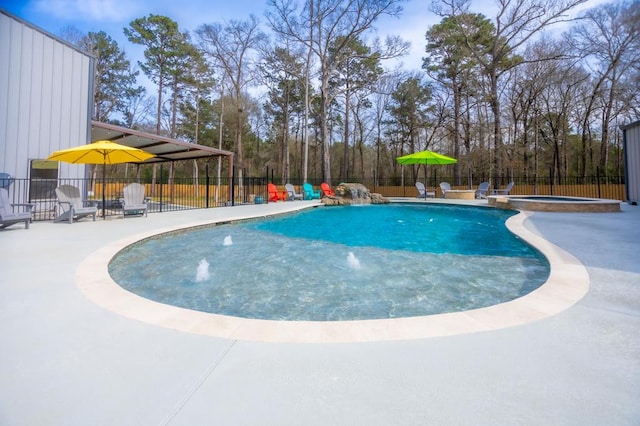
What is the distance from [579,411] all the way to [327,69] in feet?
69.3

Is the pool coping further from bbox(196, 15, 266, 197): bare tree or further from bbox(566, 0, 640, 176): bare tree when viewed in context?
bbox(566, 0, 640, 176): bare tree

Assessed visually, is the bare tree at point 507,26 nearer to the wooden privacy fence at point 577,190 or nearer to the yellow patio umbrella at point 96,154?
the wooden privacy fence at point 577,190

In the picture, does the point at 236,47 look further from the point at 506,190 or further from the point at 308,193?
the point at 506,190

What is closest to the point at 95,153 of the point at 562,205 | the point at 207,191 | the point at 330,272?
the point at 207,191

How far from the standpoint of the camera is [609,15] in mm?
16094

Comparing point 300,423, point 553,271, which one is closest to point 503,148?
point 553,271

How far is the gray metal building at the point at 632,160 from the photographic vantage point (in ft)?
32.7

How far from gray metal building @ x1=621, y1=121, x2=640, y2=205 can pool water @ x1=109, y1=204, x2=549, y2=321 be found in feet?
23.6

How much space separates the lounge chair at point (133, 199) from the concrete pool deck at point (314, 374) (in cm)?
702

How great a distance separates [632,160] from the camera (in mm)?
10219

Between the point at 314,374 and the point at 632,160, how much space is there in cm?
1366

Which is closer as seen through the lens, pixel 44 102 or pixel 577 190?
pixel 44 102

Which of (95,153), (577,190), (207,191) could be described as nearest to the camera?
(95,153)

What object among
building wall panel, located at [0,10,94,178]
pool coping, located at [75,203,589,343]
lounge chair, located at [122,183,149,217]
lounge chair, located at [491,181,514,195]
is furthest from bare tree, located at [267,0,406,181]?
pool coping, located at [75,203,589,343]
